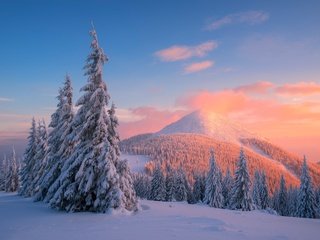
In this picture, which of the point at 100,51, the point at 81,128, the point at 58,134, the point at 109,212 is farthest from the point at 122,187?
the point at 58,134

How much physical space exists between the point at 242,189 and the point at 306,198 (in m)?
13.0

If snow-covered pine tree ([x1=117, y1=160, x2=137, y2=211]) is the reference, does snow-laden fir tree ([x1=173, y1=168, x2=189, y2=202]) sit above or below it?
below

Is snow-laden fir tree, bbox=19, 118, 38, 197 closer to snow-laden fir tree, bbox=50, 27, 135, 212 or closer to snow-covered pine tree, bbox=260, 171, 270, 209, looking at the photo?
snow-laden fir tree, bbox=50, 27, 135, 212

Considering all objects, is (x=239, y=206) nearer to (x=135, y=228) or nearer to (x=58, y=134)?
(x=58, y=134)

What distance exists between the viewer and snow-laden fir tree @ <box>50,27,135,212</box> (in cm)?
2119

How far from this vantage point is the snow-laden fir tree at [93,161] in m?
Result: 21.2

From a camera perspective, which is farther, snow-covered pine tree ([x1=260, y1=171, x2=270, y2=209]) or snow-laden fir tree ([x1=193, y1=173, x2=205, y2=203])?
snow-laden fir tree ([x1=193, y1=173, x2=205, y2=203])

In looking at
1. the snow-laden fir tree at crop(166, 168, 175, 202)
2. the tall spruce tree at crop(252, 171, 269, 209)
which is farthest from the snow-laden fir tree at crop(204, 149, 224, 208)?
the tall spruce tree at crop(252, 171, 269, 209)

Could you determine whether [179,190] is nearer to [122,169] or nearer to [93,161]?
[122,169]

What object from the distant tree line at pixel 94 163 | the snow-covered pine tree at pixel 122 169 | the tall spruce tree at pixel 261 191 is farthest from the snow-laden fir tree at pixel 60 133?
the tall spruce tree at pixel 261 191

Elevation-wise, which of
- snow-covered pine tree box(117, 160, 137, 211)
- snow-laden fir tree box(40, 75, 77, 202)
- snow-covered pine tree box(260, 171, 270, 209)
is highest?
snow-laden fir tree box(40, 75, 77, 202)

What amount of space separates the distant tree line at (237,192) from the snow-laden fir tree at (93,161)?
37594 millimetres

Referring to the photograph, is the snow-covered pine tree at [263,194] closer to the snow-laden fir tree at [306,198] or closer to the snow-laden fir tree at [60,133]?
the snow-laden fir tree at [306,198]

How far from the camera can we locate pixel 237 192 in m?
56.3
